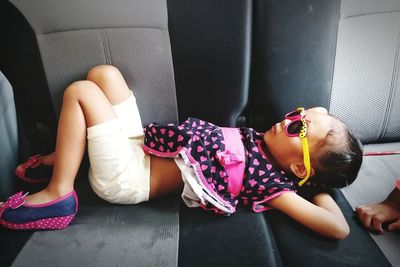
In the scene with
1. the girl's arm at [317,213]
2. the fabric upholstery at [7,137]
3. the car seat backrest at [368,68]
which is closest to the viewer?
the girl's arm at [317,213]

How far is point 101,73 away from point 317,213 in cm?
81

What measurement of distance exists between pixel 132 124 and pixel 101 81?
0.59 feet

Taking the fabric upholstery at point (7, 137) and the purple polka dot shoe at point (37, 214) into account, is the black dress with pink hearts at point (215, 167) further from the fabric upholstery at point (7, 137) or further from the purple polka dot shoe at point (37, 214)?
the fabric upholstery at point (7, 137)

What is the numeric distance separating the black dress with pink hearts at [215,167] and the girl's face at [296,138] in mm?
40

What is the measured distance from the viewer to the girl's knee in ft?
3.69

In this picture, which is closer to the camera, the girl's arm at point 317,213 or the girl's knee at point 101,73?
the girl's arm at point 317,213

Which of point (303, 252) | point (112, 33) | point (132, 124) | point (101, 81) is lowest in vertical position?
point (303, 252)

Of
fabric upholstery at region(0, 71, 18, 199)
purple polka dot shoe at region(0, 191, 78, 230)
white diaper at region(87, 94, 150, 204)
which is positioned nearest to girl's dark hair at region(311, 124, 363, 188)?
white diaper at region(87, 94, 150, 204)

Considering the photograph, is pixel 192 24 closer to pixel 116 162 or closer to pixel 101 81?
pixel 101 81

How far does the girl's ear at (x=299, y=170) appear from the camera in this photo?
1100mm

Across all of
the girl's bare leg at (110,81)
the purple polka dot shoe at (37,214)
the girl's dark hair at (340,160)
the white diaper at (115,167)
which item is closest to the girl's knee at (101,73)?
the girl's bare leg at (110,81)

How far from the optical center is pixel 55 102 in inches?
47.4

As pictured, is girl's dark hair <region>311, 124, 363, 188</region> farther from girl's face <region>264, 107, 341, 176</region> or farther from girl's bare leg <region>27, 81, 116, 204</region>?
girl's bare leg <region>27, 81, 116, 204</region>

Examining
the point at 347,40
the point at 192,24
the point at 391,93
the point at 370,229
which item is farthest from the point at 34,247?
the point at 391,93
